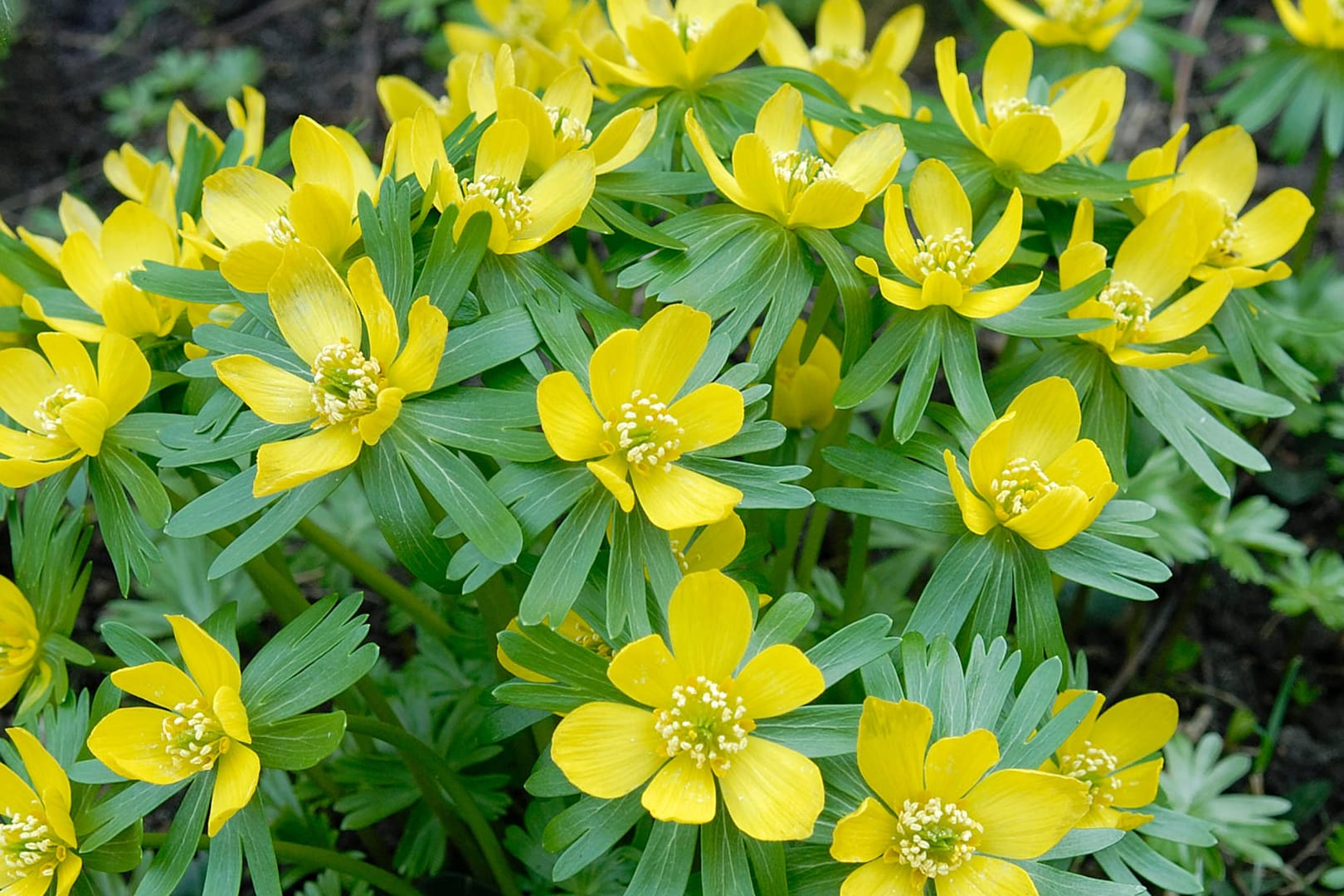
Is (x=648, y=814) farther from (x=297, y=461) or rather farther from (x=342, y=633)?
(x=297, y=461)

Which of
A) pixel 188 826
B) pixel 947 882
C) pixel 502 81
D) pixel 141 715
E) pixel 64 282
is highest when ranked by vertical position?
pixel 502 81

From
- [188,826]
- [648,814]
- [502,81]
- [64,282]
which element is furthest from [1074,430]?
[64,282]

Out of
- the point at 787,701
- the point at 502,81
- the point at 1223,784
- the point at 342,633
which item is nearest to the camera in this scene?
the point at 787,701

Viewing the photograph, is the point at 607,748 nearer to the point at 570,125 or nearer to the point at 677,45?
the point at 570,125

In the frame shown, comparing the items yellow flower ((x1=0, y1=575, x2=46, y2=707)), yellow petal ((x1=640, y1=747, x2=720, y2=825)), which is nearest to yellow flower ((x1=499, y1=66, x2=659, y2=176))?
yellow petal ((x1=640, y1=747, x2=720, y2=825))

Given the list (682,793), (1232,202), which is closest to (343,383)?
(682,793)

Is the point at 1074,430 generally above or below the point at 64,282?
below

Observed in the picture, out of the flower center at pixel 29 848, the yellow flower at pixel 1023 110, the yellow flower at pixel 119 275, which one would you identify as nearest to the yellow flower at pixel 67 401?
the yellow flower at pixel 119 275
